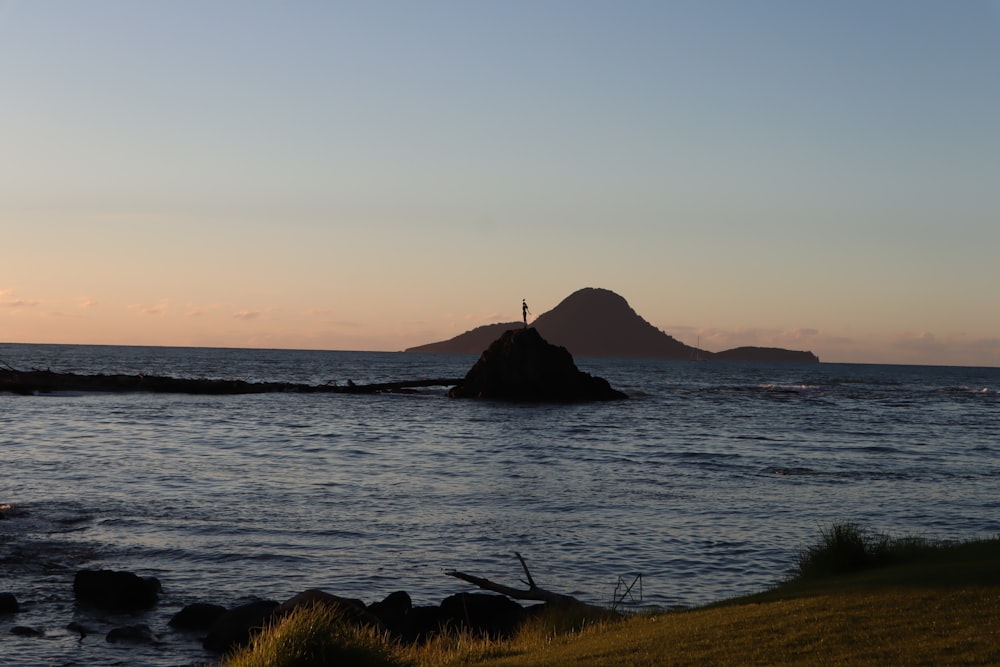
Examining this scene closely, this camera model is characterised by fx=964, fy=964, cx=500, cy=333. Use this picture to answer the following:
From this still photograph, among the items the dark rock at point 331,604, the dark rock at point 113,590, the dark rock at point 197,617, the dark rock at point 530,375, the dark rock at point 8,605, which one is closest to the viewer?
the dark rock at point 331,604

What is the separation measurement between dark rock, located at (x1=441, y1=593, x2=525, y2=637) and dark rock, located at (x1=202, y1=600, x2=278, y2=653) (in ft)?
9.31

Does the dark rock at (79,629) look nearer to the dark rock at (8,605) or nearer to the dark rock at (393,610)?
the dark rock at (8,605)

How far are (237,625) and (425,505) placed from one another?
1272cm

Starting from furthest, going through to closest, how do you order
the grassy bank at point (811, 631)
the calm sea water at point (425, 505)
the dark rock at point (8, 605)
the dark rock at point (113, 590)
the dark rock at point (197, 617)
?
the calm sea water at point (425, 505) < the dark rock at point (113, 590) < the dark rock at point (8, 605) < the dark rock at point (197, 617) < the grassy bank at point (811, 631)

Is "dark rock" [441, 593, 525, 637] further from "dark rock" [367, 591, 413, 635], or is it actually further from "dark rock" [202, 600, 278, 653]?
"dark rock" [202, 600, 278, 653]

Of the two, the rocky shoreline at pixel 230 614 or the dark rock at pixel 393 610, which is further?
the dark rock at pixel 393 610

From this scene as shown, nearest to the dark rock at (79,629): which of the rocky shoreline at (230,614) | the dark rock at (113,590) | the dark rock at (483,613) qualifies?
the rocky shoreline at (230,614)

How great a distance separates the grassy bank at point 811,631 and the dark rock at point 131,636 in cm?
488

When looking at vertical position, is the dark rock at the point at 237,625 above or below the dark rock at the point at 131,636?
above

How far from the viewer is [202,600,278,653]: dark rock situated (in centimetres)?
1449

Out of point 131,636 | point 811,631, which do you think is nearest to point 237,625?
point 131,636

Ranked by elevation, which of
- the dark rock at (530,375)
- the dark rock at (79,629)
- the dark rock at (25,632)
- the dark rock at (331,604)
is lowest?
the dark rock at (79,629)

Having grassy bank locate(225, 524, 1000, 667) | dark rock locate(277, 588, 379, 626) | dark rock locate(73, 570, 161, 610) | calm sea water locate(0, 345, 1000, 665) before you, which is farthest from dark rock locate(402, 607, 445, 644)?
dark rock locate(73, 570, 161, 610)

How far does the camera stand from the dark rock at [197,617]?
15.7m
